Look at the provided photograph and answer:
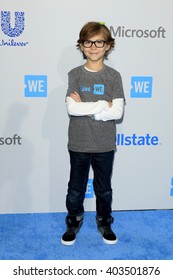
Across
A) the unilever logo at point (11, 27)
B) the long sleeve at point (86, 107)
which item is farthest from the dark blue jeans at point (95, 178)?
the unilever logo at point (11, 27)

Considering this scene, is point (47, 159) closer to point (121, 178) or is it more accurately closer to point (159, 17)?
point (121, 178)

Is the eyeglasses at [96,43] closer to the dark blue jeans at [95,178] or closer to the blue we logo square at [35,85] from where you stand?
the blue we logo square at [35,85]

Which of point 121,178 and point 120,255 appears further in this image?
point 121,178

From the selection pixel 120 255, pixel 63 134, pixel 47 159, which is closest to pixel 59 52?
pixel 63 134

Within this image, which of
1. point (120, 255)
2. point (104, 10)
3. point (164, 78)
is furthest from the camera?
point (164, 78)

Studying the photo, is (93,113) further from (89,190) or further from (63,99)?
(89,190)

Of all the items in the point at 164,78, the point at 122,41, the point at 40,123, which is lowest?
the point at 40,123

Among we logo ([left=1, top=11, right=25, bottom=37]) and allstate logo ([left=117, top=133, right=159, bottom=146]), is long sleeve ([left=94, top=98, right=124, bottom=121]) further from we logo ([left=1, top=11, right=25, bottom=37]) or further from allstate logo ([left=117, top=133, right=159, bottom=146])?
we logo ([left=1, top=11, right=25, bottom=37])

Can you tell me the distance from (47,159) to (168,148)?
992mm

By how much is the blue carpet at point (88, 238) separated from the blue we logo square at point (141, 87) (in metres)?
0.99

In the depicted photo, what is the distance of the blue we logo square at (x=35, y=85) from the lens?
300cm

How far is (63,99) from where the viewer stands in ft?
10.1

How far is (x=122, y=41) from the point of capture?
3004 mm

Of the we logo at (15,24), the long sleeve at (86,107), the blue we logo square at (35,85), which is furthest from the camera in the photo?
the blue we logo square at (35,85)
